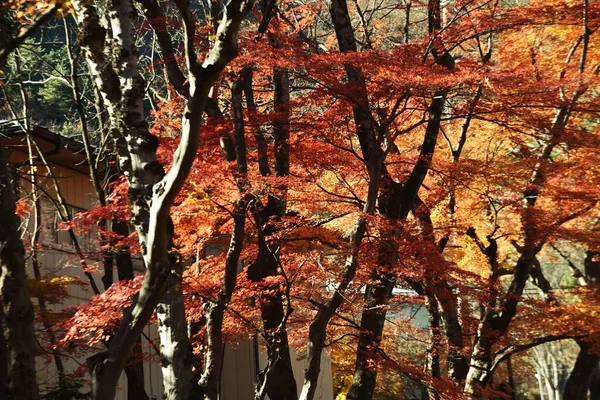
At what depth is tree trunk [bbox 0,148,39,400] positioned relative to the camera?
16.4 feet

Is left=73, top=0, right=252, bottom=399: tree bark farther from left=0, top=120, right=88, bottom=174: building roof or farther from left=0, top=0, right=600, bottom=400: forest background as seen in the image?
left=0, top=120, right=88, bottom=174: building roof

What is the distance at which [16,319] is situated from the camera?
5.10m

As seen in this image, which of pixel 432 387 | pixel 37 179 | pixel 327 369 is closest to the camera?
pixel 432 387

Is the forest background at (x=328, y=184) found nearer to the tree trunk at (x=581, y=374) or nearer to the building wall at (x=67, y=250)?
the building wall at (x=67, y=250)

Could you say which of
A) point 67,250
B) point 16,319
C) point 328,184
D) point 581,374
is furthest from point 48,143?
point 581,374

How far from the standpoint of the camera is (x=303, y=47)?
32.8ft

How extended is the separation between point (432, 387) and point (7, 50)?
25.3 feet

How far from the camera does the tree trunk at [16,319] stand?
5008 mm

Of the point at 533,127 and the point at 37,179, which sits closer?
the point at 533,127

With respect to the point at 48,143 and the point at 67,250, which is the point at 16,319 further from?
the point at 67,250

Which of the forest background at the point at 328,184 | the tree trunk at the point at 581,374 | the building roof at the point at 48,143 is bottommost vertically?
the tree trunk at the point at 581,374

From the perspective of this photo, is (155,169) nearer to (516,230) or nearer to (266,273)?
(266,273)

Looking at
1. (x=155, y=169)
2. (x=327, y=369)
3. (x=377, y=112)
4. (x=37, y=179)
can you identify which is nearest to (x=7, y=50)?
(x=155, y=169)

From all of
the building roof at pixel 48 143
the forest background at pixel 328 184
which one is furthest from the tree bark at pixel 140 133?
the building roof at pixel 48 143
